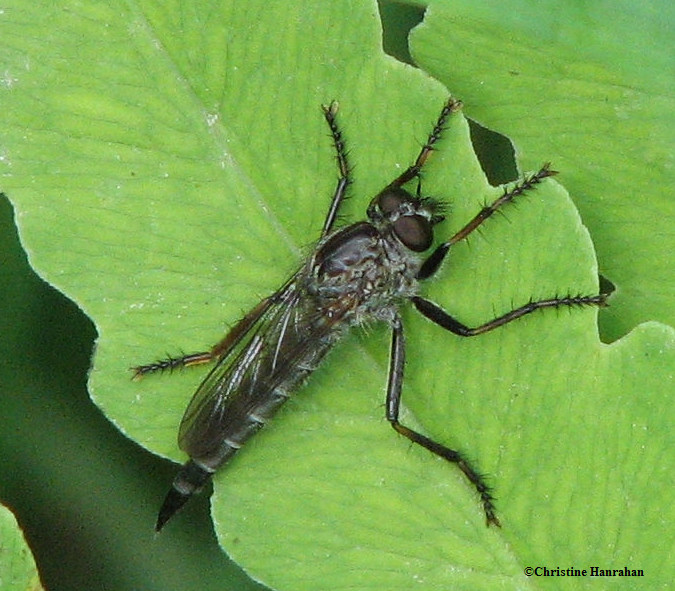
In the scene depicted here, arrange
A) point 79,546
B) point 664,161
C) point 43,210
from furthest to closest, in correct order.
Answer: point 79,546, point 664,161, point 43,210

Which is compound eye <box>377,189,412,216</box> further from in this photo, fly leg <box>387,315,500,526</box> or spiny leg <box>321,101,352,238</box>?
fly leg <box>387,315,500,526</box>

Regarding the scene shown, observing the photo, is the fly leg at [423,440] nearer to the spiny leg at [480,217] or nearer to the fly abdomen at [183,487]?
the spiny leg at [480,217]

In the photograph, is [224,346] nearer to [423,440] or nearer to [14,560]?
[423,440]

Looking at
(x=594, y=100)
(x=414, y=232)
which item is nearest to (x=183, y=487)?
Answer: (x=414, y=232)

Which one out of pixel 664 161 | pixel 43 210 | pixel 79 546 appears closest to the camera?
pixel 43 210

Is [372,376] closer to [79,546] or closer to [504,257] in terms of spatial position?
[504,257]

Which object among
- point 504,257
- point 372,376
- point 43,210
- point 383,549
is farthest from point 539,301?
point 43,210
